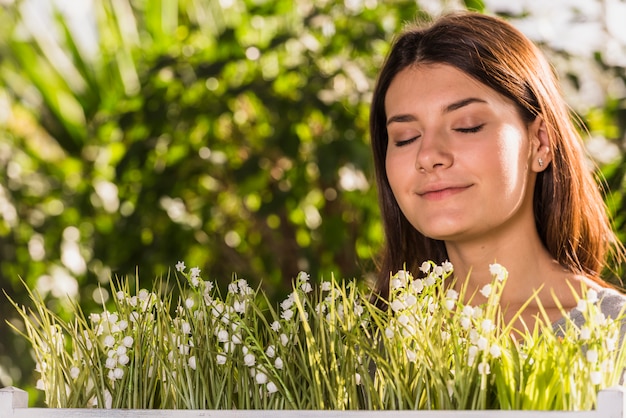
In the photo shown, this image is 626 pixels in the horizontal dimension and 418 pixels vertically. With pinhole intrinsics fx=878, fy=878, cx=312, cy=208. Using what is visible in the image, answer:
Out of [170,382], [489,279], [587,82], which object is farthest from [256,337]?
[587,82]

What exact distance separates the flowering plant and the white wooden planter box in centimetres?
3

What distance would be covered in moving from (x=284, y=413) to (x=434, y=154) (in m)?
0.49

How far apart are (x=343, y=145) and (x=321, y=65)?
38 cm

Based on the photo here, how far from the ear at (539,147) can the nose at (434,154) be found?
200mm

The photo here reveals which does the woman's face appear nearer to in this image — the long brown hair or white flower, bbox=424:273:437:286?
the long brown hair

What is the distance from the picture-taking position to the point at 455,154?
3.75ft

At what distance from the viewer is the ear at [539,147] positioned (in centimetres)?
129

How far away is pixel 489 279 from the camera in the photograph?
1312 millimetres

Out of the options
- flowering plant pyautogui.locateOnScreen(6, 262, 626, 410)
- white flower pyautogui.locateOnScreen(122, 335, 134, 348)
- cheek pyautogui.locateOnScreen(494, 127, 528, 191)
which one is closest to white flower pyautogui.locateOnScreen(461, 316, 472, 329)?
flowering plant pyautogui.locateOnScreen(6, 262, 626, 410)

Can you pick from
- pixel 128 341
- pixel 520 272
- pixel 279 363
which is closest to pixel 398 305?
pixel 279 363

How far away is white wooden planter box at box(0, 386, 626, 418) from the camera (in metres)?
0.67

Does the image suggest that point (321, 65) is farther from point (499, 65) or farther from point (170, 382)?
point (170, 382)

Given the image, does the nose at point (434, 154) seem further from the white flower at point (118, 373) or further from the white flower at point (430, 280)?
the white flower at point (118, 373)

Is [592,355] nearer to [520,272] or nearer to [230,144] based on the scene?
[520,272]
